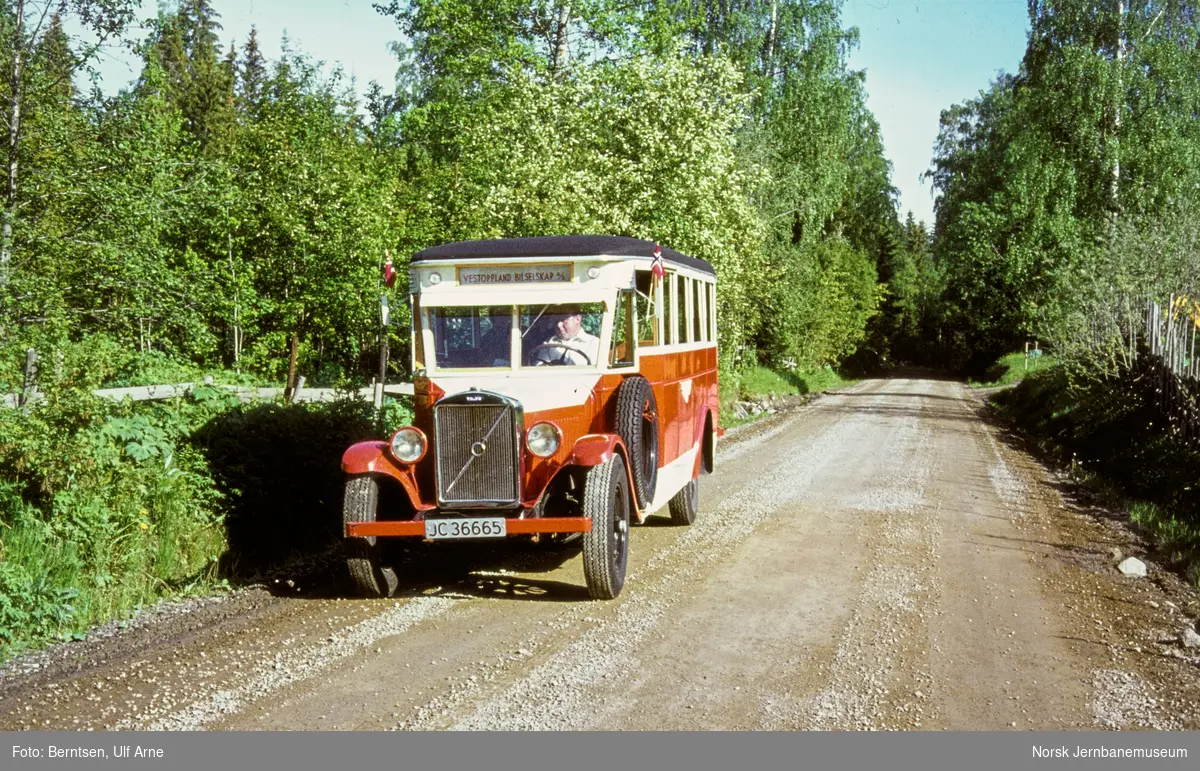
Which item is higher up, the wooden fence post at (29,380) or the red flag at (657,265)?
the red flag at (657,265)

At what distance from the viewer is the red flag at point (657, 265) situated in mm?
8789

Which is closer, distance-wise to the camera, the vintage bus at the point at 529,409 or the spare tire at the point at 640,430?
the vintage bus at the point at 529,409

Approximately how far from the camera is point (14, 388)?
27.8ft

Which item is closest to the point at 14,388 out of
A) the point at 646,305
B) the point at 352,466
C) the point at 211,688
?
the point at 352,466

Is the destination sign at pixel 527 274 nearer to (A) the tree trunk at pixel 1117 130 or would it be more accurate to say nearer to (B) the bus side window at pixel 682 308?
(B) the bus side window at pixel 682 308

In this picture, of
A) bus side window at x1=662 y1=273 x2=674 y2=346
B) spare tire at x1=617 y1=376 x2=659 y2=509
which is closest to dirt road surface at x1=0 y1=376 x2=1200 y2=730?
spare tire at x1=617 y1=376 x2=659 y2=509

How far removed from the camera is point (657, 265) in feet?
29.0

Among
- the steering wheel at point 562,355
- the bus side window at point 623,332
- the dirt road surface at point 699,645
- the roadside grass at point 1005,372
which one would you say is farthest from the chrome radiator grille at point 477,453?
the roadside grass at point 1005,372

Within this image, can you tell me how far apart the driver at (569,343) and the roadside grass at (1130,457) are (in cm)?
513

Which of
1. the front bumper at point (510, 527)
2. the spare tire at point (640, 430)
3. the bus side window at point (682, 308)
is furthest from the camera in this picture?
the bus side window at point (682, 308)

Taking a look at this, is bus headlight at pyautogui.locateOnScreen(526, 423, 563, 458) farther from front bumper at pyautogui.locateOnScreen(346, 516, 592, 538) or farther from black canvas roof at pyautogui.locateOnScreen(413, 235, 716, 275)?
black canvas roof at pyautogui.locateOnScreen(413, 235, 716, 275)

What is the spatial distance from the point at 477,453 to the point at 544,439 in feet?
1.62

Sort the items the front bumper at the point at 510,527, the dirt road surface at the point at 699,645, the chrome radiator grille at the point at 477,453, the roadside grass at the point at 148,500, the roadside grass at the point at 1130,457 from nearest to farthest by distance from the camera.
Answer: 1. the dirt road surface at the point at 699,645
2. the roadside grass at the point at 148,500
3. the front bumper at the point at 510,527
4. the chrome radiator grille at the point at 477,453
5. the roadside grass at the point at 1130,457

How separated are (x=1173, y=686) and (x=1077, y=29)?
31.9 metres
